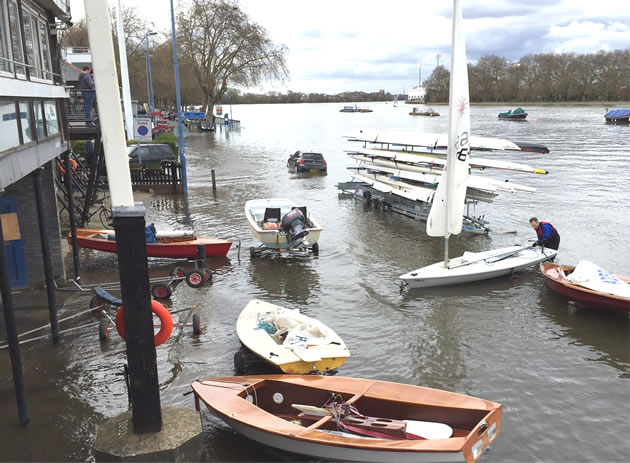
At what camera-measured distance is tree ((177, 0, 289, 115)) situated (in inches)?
2480

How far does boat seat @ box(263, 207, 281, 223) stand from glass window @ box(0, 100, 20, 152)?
9.82 meters

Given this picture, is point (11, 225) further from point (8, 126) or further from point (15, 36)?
point (8, 126)

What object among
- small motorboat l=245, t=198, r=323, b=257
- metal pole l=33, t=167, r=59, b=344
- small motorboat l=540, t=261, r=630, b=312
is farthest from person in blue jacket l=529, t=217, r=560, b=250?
metal pole l=33, t=167, r=59, b=344

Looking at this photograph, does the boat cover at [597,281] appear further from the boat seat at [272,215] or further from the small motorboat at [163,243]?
the small motorboat at [163,243]

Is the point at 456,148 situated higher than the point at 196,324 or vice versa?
the point at 456,148

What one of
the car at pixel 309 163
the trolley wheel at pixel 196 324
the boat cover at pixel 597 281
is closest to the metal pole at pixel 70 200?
the trolley wheel at pixel 196 324

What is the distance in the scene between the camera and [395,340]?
10.9 m

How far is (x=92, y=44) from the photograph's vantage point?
218 inches

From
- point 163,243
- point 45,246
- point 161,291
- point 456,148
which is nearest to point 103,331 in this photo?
point 161,291

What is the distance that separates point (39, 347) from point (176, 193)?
1735cm

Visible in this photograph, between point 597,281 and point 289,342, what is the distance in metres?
7.51

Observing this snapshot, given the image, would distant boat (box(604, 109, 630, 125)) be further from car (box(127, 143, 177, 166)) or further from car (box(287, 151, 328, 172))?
car (box(127, 143, 177, 166))

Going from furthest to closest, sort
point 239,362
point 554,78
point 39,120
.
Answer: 1. point 554,78
2. point 39,120
3. point 239,362

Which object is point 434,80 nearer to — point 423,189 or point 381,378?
point 423,189
